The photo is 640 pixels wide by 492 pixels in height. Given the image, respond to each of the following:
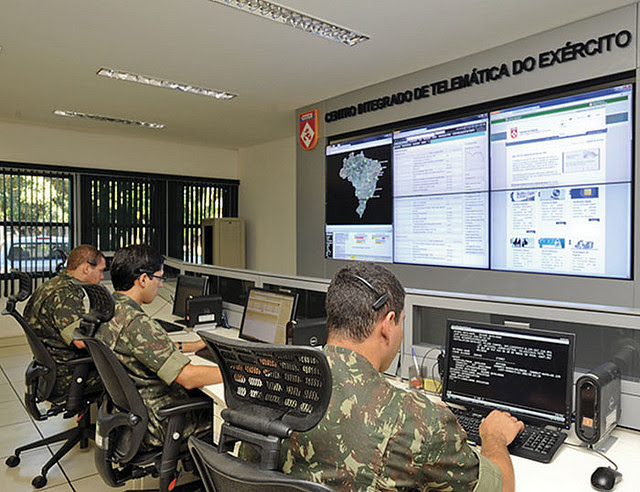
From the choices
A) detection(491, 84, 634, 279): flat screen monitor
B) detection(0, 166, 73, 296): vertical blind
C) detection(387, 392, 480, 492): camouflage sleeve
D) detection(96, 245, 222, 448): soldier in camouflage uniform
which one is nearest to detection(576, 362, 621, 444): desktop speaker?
detection(387, 392, 480, 492): camouflage sleeve

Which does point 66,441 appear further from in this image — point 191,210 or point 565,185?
point 191,210

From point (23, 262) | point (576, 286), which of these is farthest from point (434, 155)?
point (23, 262)

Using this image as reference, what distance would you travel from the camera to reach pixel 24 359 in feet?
17.9

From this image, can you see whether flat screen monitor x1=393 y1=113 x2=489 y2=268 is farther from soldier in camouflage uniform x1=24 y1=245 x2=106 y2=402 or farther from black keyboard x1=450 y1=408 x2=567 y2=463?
soldier in camouflage uniform x1=24 y1=245 x2=106 y2=402

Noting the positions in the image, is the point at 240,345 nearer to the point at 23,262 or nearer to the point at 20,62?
the point at 20,62

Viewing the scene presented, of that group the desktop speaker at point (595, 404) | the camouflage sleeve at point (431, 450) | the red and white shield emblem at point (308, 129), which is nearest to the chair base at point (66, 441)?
the camouflage sleeve at point (431, 450)

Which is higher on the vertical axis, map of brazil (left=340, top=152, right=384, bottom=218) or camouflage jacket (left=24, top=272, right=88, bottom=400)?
map of brazil (left=340, top=152, right=384, bottom=218)

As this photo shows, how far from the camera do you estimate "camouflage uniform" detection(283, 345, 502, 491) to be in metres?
1.01

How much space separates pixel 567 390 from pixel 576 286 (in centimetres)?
193

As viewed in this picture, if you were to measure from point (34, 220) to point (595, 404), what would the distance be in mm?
6783

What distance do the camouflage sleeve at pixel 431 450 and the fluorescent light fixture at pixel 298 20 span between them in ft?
9.07

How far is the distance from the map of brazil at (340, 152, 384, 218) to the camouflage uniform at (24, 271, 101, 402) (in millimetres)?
2785

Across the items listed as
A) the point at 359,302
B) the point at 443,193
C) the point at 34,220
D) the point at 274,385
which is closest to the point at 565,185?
the point at 443,193

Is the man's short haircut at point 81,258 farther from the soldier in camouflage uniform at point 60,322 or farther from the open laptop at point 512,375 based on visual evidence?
the open laptop at point 512,375
